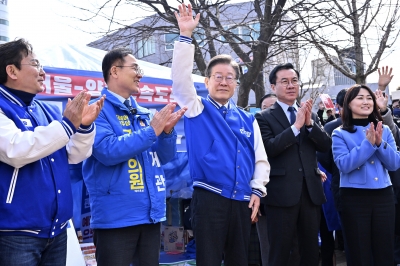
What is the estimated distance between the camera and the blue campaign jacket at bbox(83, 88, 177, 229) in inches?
115

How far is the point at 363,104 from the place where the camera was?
452 centimetres

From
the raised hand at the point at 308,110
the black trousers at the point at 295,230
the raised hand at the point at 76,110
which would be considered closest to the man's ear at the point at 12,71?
the raised hand at the point at 76,110

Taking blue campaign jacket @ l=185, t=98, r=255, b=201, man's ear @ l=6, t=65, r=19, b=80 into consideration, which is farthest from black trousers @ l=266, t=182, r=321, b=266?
man's ear @ l=6, t=65, r=19, b=80

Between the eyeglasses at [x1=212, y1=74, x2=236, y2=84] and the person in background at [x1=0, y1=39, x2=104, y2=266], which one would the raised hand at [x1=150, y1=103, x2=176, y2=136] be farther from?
the eyeglasses at [x1=212, y1=74, x2=236, y2=84]

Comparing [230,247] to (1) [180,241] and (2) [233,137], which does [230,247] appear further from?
(1) [180,241]

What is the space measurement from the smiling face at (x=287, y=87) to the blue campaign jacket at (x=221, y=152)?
3.01 feet

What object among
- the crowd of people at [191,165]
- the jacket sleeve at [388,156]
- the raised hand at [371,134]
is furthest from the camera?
the jacket sleeve at [388,156]

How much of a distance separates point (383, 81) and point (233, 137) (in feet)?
9.10

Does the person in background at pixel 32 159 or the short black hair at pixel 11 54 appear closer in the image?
the person in background at pixel 32 159

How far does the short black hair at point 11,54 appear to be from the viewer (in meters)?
2.58

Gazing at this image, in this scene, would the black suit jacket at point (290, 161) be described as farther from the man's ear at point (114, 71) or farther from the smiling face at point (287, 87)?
the man's ear at point (114, 71)

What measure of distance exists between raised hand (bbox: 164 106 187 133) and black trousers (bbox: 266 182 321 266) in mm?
1356

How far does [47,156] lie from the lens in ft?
8.32

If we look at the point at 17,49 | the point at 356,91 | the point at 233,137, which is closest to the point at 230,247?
the point at 233,137
